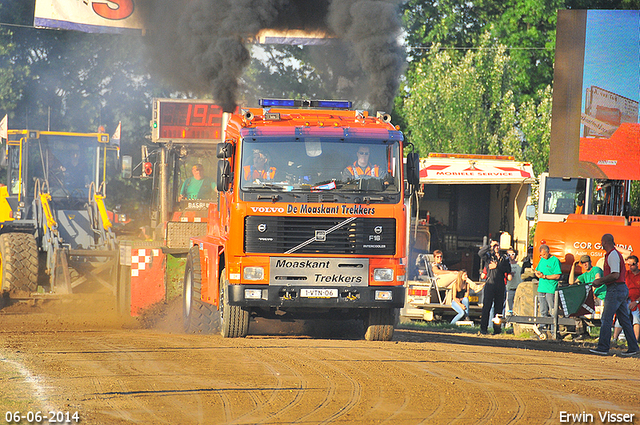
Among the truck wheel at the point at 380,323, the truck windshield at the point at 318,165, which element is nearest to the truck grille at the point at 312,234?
the truck windshield at the point at 318,165

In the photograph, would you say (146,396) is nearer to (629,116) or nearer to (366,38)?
(366,38)

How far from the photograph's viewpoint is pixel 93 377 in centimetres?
825

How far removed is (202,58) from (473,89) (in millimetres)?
14652

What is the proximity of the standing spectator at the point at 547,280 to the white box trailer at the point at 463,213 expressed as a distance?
370 centimetres

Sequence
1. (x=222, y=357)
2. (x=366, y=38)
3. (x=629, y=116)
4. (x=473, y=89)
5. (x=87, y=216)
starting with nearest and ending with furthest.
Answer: (x=222, y=357)
(x=366, y=38)
(x=87, y=216)
(x=629, y=116)
(x=473, y=89)

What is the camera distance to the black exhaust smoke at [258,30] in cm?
1578

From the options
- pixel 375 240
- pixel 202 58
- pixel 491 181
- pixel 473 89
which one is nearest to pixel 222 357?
pixel 375 240

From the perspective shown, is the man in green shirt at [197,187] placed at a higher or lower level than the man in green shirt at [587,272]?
higher

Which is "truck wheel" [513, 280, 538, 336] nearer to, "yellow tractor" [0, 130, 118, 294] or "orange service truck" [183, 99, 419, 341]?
"orange service truck" [183, 99, 419, 341]

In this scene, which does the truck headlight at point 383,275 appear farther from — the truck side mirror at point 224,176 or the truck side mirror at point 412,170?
the truck side mirror at point 224,176

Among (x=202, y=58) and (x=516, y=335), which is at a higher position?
(x=202, y=58)

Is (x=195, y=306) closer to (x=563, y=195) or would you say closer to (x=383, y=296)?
(x=383, y=296)

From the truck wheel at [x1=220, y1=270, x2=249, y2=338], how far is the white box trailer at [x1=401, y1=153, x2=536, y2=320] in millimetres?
6775

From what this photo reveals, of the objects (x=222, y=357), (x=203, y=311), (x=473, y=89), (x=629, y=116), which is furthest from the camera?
(x=473, y=89)
